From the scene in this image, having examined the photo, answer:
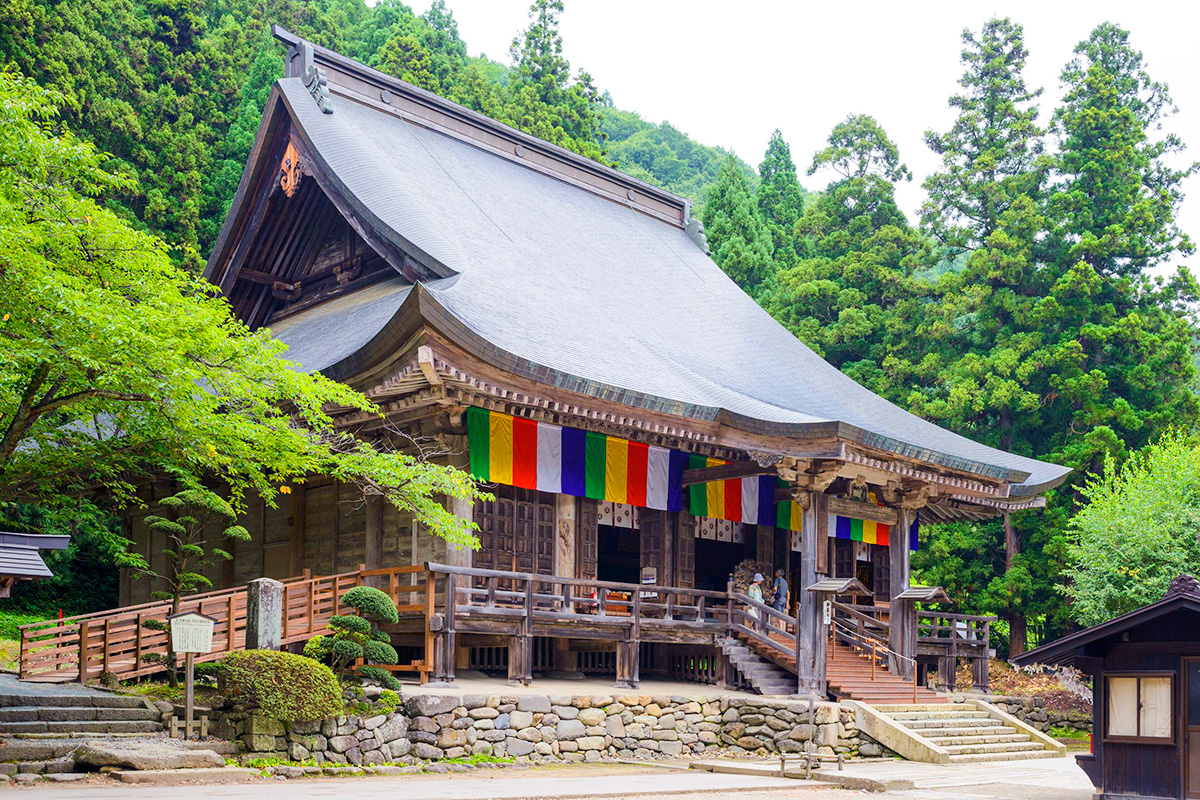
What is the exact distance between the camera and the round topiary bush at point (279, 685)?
1232 centimetres

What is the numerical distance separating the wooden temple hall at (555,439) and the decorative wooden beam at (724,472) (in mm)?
34

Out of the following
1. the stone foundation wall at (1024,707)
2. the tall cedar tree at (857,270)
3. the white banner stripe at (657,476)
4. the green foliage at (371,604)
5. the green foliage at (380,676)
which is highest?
the tall cedar tree at (857,270)

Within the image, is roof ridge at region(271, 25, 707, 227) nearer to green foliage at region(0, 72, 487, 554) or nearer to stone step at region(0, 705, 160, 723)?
green foliage at region(0, 72, 487, 554)

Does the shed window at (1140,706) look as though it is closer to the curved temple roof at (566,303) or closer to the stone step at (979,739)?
the stone step at (979,739)

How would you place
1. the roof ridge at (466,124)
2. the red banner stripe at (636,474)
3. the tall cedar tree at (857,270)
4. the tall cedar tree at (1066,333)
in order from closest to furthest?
the red banner stripe at (636,474) → the roof ridge at (466,124) → the tall cedar tree at (1066,333) → the tall cedar tree at (857,270)

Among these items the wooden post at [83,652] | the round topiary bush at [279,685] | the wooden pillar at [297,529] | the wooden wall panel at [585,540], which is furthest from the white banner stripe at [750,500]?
the wooden post at [83,652]

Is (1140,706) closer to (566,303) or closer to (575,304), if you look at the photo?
(566,303)

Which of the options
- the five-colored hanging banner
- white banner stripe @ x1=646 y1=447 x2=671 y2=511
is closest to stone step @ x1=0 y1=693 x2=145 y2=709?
the five-colored hanging banner

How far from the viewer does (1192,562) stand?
2483 centimetres

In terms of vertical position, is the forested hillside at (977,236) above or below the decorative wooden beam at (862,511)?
above

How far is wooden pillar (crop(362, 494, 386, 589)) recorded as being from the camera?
17312mm

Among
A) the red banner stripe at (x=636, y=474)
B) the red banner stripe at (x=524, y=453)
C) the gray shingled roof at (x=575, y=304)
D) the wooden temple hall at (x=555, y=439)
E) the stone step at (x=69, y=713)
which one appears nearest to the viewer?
the stone step at (x=69, y=713)

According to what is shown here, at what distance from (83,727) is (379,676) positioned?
3150 millimetres

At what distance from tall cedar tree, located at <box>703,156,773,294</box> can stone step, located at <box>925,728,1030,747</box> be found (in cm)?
2397
